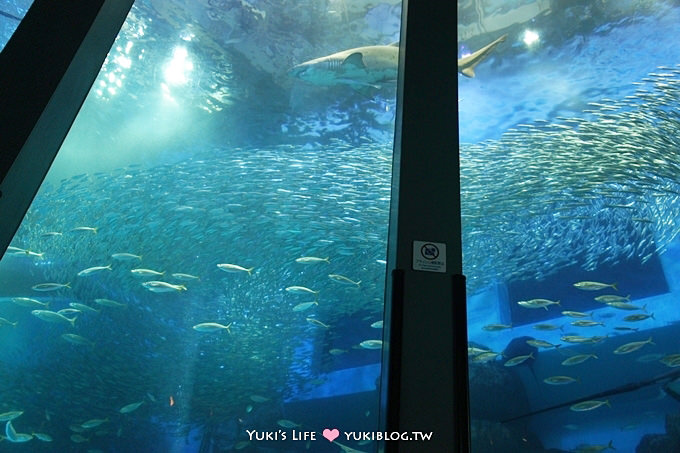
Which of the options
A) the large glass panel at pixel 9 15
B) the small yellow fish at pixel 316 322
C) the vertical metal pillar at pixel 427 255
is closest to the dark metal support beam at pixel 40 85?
the vertical metal pillar at pixel 427 255

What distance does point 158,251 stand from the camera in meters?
5.48

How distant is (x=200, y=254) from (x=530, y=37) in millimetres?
4394

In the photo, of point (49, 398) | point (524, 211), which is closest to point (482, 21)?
point (524, 211)

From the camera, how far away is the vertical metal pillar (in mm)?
907

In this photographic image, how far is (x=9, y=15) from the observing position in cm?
369

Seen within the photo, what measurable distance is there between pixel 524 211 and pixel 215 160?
378 centimetres

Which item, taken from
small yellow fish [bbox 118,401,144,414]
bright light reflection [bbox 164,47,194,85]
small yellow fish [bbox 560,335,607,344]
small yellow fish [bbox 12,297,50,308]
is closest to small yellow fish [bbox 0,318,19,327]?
small yellow fish [bbox 12,297,50,308]

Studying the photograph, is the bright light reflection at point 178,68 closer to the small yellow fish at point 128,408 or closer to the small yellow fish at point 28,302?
the small yellow fish at point 28,302

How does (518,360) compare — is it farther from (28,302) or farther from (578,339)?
(28,302)

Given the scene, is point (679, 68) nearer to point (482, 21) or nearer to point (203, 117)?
point (482, 21)

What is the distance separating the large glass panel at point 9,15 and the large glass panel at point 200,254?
2.79 feet

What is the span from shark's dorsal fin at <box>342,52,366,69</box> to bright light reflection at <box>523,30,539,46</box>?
1266 mm

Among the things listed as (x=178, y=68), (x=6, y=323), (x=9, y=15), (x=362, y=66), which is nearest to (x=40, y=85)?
(x=362, y=66)

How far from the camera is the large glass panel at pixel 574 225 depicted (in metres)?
3.39
